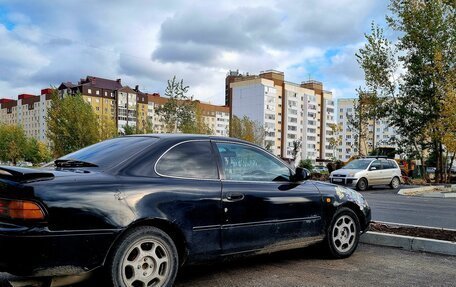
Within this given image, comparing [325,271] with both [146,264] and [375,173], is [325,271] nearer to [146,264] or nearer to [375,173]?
[146,264]

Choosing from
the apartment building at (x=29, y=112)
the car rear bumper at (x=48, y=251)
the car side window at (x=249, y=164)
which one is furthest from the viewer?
the apartment building at (x=29, y=112)

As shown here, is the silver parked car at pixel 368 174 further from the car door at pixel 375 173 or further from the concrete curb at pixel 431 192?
the concrete curb at pixel 431 192

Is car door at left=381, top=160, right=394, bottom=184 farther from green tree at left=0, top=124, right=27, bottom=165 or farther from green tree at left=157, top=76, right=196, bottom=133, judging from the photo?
green tree at left=0, top=124, right=27, bottom=165

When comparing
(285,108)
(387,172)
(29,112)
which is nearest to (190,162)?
(387,172)

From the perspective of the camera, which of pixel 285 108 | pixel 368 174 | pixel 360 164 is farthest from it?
pixel 285 108

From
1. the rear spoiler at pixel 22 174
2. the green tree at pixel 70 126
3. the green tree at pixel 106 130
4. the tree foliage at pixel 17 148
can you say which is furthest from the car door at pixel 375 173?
the tree foliage at pixel 17 148

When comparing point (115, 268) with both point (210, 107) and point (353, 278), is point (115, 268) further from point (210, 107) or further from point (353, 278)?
point (210, 107)

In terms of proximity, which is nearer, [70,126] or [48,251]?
[48,251]

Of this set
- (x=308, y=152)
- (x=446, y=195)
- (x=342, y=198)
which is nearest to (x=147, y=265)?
(x=342, y=198)

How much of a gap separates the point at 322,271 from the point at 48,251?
3066 mm

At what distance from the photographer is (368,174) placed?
21969 millimetres

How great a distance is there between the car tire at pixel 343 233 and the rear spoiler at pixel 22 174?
3.44 m

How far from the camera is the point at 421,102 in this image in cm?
2855

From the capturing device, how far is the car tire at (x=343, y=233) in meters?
5.65
